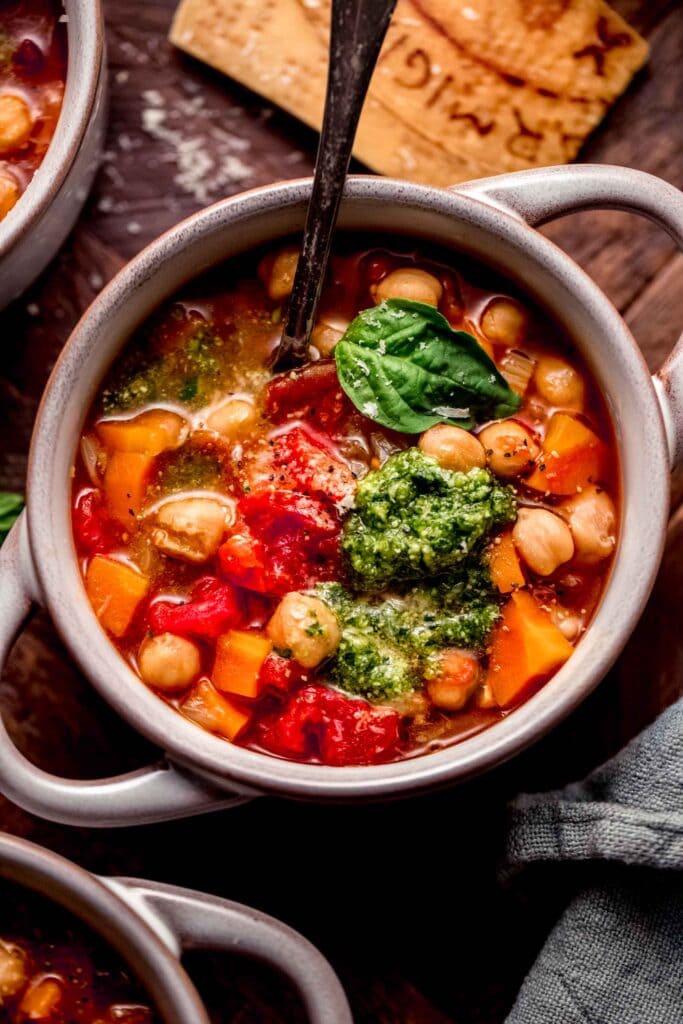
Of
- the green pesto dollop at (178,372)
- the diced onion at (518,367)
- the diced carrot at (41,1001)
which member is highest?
the diced onion at (518,367)

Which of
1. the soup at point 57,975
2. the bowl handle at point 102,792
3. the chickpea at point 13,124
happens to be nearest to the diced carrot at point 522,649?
the bowl handle at point 102,792

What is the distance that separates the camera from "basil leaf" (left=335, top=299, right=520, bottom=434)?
2701mm

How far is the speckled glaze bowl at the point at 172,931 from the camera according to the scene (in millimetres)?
2533

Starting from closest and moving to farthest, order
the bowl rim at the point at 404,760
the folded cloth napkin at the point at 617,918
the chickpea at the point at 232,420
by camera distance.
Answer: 1. the bowl rim at the point at 404,760
2. the chickpea at the point at 232,420
3. the folded cloth napkin at the point at 617,918

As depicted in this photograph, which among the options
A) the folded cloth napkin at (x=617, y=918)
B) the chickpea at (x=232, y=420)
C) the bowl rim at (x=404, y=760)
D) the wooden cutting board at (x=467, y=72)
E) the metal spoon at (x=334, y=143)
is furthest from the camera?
the wooden cutting board at (x=467, y=72)

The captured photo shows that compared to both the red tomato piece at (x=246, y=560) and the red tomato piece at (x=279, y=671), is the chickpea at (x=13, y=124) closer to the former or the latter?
the red tomato piece at (x=246, y=560)

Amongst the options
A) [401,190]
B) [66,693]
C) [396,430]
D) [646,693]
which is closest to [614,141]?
[401,190]

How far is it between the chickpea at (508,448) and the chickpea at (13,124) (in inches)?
55.3

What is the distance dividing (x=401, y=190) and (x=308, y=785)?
1301 millimetres

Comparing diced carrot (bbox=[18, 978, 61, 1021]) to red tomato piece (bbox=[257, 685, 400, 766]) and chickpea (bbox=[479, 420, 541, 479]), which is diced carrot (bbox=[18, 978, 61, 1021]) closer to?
red tomato piece (bbox=[257, 685, 400, 766])

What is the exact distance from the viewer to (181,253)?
8.70ft

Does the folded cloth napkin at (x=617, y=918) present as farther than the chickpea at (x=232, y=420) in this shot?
Yes

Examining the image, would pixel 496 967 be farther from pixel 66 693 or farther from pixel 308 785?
pixel 66 693

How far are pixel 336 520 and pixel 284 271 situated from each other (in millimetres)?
602
